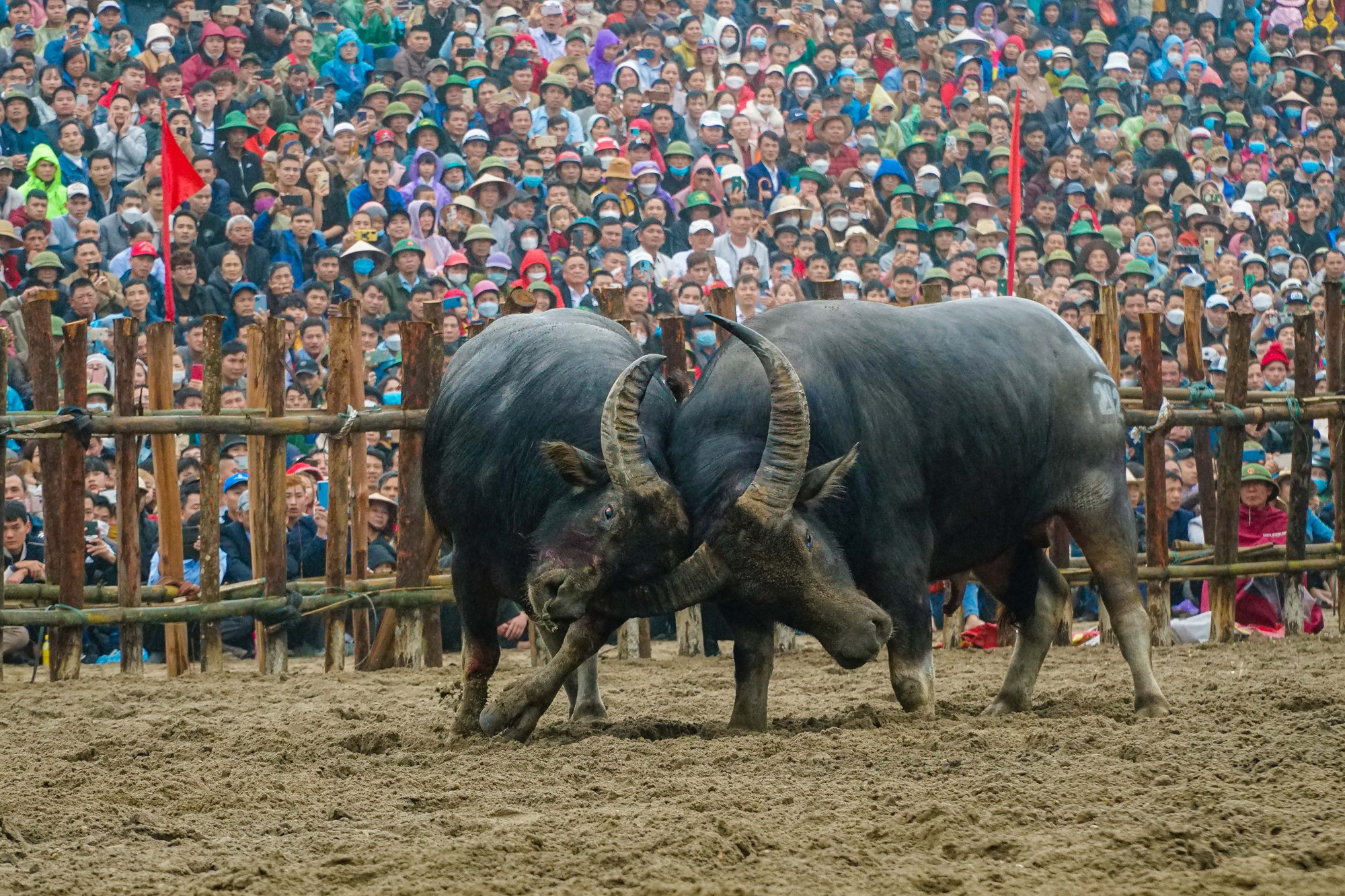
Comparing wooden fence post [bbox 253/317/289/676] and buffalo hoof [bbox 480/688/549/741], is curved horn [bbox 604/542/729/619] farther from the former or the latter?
wooden fence post [bbox 253/317/289/676]

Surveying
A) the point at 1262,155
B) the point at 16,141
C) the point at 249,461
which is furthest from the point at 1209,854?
the point at 1262,155

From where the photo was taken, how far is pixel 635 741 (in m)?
5.67

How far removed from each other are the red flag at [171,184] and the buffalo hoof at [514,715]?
6185 mm

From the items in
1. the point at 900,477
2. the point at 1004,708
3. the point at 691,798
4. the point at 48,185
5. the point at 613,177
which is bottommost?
the point at 1004,708

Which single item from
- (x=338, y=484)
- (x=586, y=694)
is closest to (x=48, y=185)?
(x=338, y=484)

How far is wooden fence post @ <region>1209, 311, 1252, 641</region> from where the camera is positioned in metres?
9.41

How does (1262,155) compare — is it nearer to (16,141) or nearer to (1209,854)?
(16,141)

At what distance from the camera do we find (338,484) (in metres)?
8.42

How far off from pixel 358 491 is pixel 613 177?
20.3 ft

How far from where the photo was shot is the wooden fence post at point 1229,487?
9.41 meters

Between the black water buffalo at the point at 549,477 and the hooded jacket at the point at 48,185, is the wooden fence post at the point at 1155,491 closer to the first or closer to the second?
the black water buffalo at the point at 549,477

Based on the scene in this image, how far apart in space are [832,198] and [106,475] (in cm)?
755

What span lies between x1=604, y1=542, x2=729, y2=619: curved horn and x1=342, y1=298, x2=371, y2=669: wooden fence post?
3.50 m

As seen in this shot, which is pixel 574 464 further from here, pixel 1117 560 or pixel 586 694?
pixel 1117 560
